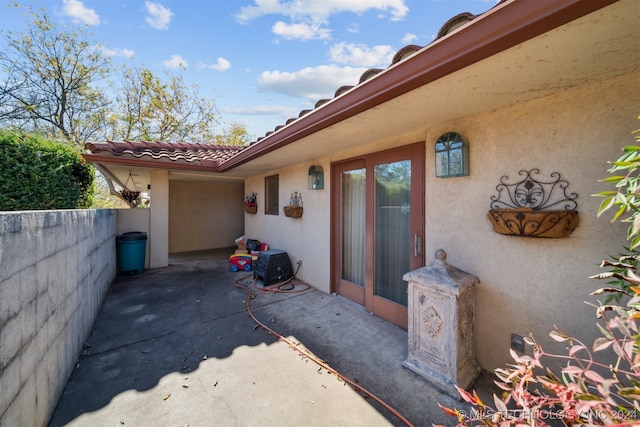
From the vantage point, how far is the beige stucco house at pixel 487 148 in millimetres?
1488

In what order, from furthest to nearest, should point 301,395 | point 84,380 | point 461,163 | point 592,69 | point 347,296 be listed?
1. point 347,296
2. point 461,163
3. point 84,380
4. point 301,395
5. point 592,69

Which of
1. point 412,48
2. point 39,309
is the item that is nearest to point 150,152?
point 39,309

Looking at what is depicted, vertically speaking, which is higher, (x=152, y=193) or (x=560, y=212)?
(x=152, y=193)

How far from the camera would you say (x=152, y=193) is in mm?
6395

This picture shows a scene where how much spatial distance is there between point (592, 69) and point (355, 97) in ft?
5.45

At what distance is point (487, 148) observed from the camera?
251cm

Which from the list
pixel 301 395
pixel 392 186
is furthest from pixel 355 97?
pixel 301 395

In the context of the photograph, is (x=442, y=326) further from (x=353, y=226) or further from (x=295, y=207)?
(x=295, y=207)

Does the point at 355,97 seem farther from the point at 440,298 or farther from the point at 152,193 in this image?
the point at 152,193

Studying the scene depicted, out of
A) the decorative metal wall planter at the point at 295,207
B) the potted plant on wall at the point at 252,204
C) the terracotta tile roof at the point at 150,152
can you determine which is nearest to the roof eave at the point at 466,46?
the decorative metal wall planter at the point at 295,207

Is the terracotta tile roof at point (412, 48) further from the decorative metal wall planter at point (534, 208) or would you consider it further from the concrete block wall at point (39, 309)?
the concrete block wall at point (39, 309)

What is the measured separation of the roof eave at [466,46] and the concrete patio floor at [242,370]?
2.62m

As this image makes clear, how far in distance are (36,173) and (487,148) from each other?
6.48m

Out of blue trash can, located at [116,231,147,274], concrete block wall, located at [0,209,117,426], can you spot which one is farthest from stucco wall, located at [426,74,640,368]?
blue trash can, located at [116,231,147,274]
